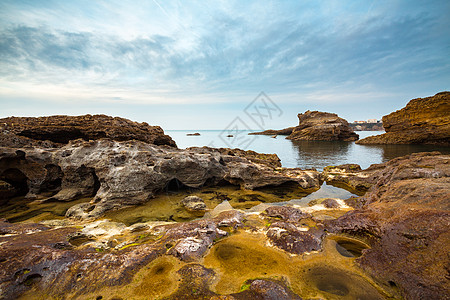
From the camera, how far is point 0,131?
A: 14.1m

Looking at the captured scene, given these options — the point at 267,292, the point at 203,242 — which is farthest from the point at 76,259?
the point at 267,292

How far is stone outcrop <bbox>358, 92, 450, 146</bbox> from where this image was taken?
46.7 m

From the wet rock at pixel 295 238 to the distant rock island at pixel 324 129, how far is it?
8532cm

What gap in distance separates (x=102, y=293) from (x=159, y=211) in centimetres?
701

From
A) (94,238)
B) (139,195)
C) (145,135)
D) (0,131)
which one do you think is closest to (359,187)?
(139,195)

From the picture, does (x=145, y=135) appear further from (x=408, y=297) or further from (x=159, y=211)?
(x=408, y=297)

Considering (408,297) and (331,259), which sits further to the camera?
(331,259)

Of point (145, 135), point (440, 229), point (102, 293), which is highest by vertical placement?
point (145, 135)

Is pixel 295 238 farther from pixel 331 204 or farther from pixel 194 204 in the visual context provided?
pixel 194 204

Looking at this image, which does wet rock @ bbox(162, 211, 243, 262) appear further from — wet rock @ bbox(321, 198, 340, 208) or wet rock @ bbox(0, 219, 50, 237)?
wet rock @ bbox(321, 198, 340, 208)

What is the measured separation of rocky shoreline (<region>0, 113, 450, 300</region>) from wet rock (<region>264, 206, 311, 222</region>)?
0.07 meters

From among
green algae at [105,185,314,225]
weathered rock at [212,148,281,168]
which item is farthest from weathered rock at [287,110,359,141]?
green algae at [105,185,314,225]

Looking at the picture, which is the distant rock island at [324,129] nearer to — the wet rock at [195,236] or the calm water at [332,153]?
the calm water at [332,153]

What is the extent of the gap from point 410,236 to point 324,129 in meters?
86.1
